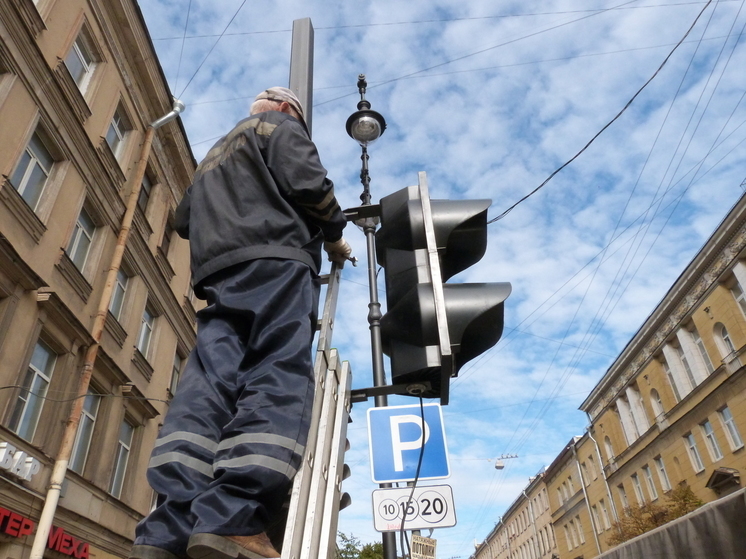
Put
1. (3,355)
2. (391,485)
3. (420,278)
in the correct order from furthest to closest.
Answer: (3,355) → (391,485) → (420,278)

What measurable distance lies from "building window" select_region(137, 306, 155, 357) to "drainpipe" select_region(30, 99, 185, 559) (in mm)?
2550

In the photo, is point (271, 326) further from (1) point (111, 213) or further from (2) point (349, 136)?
(1) point (111, 213)

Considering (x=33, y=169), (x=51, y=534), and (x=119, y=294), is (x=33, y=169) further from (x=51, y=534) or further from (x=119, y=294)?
(x=51, y=534)

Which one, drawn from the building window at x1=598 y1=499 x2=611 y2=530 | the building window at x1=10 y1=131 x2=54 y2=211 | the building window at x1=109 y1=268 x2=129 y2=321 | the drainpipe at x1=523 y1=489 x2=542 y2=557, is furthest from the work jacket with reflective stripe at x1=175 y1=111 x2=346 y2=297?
the drainpipe at x1=523 y1=489 x2=542 y2=557

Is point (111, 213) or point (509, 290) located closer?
point (509, 290)

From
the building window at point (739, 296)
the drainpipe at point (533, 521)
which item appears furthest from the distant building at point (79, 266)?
the drainpipe at point (533, 521)

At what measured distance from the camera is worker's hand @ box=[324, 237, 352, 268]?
254 centimetres

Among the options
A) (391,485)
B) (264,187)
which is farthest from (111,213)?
(264,187)

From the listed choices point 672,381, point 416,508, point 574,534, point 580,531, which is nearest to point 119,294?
point 416,508

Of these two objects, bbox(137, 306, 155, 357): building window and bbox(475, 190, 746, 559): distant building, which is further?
bbox(475, 190, 746, 559): distant building

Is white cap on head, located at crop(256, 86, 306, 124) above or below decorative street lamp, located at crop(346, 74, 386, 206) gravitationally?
below

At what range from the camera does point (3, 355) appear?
9.41 m

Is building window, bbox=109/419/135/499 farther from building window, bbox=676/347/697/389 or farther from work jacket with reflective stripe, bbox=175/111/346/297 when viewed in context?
building window, bbox=676/347/697/389

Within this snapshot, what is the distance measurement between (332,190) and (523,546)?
73815mm
